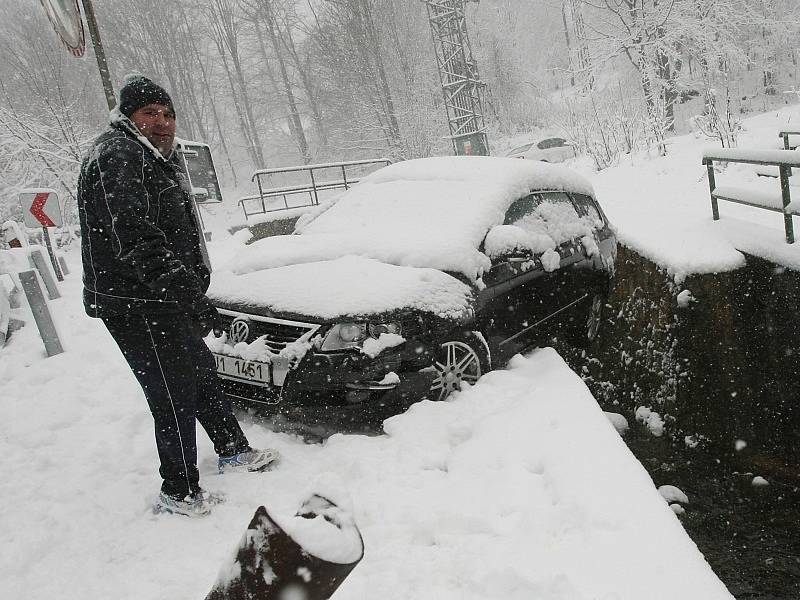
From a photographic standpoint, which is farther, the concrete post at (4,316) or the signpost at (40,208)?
the signpost at (40,208)

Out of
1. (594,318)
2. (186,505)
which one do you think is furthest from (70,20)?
(594,318)

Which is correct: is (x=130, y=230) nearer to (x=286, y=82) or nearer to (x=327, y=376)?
(x=327, y=376)

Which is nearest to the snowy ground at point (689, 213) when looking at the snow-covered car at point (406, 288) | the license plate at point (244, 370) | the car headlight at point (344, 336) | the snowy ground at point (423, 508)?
the snow-covered car at point (406, 288)

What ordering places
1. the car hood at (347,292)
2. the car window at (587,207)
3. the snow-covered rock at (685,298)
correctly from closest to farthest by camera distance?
1. the car hood at (347,292)
2. the snow-covered rock at (685,298)
3. the car window at (587,207)

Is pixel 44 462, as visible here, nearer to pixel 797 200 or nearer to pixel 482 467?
pixel 482 467

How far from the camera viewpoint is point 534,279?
4238 mm

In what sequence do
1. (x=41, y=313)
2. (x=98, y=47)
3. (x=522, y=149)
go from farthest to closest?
(x=522, y=149)
(x=41, y=313)
(x=98, y=47)

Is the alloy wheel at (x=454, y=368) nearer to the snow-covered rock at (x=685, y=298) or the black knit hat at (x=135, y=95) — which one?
the black knit hat at (x=135, y=95)

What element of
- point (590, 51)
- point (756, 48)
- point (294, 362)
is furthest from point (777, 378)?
point (756, 48)

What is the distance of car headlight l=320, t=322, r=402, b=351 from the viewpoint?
318cm

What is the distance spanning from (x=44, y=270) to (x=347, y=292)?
7.35m

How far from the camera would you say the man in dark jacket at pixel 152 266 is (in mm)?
2361

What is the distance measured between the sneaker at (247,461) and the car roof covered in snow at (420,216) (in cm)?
142

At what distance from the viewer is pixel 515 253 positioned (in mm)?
3973
